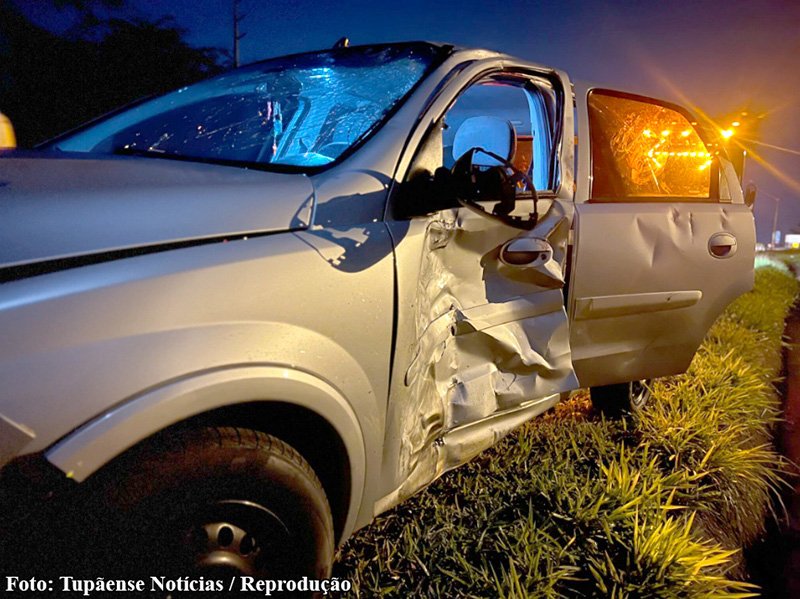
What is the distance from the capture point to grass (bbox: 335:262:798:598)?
1.98 meters

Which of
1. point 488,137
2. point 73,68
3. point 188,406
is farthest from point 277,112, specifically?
point 73,68

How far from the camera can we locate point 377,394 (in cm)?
158

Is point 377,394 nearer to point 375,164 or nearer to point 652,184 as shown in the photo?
point 375,164

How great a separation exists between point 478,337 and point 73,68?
1239 cm

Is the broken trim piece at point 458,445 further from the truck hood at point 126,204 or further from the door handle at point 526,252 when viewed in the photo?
the truck hood at point 126,204

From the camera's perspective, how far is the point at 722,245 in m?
2.90

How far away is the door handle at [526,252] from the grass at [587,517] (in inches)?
37.3

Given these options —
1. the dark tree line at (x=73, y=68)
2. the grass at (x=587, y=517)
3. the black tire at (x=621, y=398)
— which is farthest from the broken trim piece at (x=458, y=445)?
the dark tree line at (x=73, y=68)

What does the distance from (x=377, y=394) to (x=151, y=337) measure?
0.65m

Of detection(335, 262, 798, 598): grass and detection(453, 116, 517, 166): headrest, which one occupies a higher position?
detection(453, 116, 517, 166): headrest

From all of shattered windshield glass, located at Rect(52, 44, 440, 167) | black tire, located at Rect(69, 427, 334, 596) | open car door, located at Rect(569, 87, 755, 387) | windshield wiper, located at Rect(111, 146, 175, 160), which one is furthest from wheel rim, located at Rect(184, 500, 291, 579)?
open car door, located at Rect(569, 87, 755, 387)

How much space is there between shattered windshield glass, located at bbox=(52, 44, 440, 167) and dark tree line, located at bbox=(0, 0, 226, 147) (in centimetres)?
905

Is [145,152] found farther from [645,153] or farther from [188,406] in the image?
[645,153]

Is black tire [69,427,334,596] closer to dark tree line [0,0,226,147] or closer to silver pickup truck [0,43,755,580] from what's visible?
silver pickup truck [0,43,755,580]
